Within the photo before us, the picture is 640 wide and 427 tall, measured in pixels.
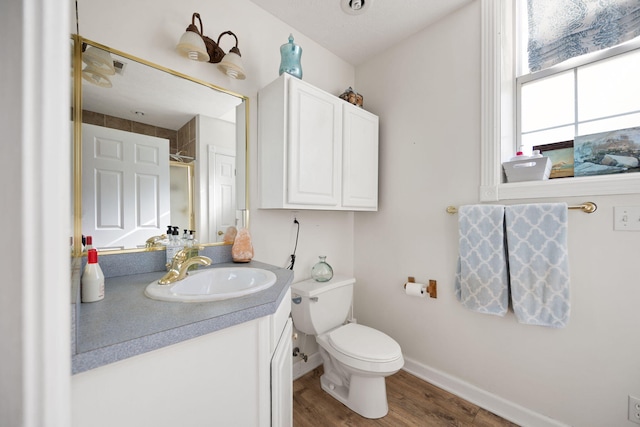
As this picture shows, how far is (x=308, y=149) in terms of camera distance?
1526mm

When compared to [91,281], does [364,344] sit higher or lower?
lower

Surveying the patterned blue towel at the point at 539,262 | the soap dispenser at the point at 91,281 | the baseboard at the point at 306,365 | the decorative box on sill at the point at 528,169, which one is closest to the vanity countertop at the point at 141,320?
the soap dispenser at the point at 91,281

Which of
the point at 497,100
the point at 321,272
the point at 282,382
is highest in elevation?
the point at 497,100

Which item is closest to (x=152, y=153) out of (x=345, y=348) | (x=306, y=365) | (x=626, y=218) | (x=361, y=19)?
(x=345, y=348)

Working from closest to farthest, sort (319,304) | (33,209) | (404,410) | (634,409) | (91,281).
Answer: (33,209) → (91,281) → (634,409) → (404,410) → (319,304)

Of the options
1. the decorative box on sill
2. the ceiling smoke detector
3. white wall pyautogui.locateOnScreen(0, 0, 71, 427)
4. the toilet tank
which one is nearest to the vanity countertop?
white wall pyautogui.locateOnScreen(0, 0, 71, 427)

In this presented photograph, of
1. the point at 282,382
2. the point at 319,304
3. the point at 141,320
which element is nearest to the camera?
the point at 141,320

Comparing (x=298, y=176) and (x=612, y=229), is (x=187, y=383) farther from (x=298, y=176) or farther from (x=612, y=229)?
(x=612, y=229)

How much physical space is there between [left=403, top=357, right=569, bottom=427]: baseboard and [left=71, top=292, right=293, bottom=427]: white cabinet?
48.9 inches

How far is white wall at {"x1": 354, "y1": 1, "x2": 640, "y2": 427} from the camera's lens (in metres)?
1.20

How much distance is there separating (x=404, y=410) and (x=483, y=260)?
993mm

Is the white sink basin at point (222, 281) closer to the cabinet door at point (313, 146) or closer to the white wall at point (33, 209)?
the cabinet door at point (313, 146)

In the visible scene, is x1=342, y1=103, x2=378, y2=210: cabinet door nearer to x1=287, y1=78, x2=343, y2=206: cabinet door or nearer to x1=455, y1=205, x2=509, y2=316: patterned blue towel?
x1=287, y1=78, x2=343, y2=206: cabinet door

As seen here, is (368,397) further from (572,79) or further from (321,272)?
(572,79)
